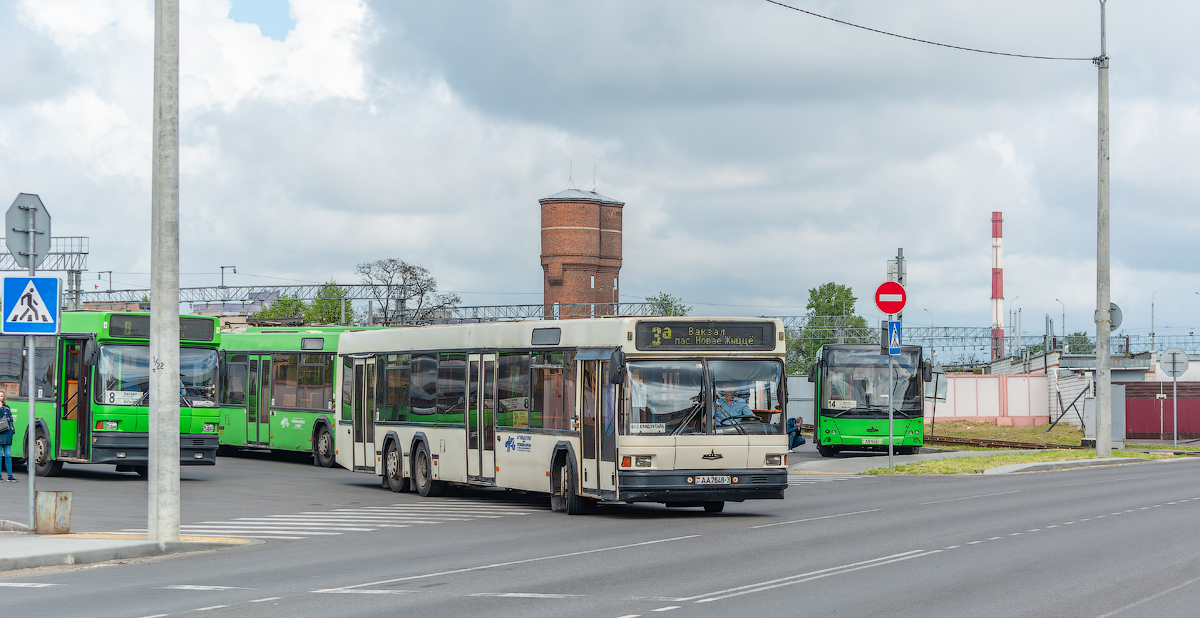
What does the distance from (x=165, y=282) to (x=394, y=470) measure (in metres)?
10.0

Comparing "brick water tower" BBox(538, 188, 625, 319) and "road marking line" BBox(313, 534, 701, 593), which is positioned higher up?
"brick water tower" BBox(538, 188, 625, 319)

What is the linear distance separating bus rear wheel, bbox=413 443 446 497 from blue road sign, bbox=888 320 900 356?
919 centimetres

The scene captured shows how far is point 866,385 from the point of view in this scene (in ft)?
120

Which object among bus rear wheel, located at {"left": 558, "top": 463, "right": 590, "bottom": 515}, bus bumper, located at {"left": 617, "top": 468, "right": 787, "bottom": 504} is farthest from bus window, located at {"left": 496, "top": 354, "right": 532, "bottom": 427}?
bus bumper, located at {"left": 617, "top": 468, "right": 787, "bottom": 504}

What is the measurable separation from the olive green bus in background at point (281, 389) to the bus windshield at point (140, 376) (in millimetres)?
4695

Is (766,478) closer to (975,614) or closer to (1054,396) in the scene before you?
(975,614)

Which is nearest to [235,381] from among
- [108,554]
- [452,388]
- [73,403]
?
[73,403]

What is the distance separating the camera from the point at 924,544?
48.9 feet

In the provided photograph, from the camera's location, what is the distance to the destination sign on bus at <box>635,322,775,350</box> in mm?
18453

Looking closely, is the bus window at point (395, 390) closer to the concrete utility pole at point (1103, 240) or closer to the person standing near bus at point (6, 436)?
the person standing near bus at point (6, 436)

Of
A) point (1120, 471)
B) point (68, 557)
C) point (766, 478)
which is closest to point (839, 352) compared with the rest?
point (1120, 471)

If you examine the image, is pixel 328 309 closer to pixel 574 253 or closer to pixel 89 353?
pixel 574 253

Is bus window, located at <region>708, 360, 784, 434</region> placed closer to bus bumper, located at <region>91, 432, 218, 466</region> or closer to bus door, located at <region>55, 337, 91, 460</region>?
bus bumper, located at <region>91, 432, 218, 466</region>

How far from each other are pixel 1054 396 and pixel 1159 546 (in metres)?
48.9
